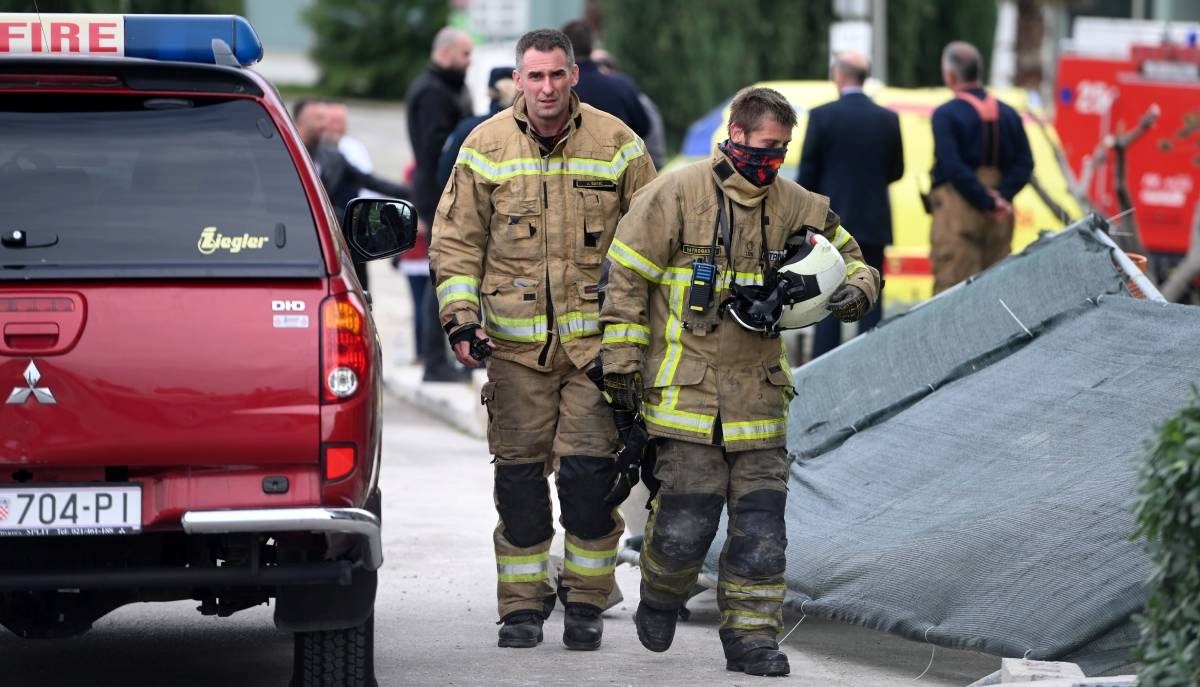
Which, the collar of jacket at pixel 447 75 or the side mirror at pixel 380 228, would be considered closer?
the side mirror at pixel 380 228

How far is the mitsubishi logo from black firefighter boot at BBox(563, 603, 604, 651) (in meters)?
2.13

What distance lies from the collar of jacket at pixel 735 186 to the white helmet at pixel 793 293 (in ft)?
0.70

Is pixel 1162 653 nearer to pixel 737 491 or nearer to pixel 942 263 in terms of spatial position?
pixel 737 491

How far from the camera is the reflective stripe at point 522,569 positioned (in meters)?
6.45

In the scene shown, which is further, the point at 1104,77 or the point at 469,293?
the point at 1104,77

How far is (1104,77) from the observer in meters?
19.6

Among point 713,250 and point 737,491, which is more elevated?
point 713,250

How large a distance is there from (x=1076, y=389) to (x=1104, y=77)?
13.5 m

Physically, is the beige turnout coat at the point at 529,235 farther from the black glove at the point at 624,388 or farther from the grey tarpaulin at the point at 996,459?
the grey tarpaulin at the point at 996,459

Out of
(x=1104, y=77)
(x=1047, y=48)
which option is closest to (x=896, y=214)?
(x=1104, y=77)

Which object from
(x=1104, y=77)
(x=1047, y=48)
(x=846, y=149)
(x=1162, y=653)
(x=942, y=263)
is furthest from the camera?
(x=1047, y=48)

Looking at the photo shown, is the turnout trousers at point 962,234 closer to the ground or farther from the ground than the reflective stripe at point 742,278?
closer to the ground

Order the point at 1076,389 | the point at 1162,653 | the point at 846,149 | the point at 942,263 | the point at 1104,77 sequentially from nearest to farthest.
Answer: the point at 1162,653
the point at 1076,389
the point at 846,149
the point at 942,263
the point at 1104,77

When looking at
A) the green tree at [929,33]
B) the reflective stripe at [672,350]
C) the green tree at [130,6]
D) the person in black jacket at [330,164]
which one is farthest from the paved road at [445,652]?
the green tree at [929,33]
